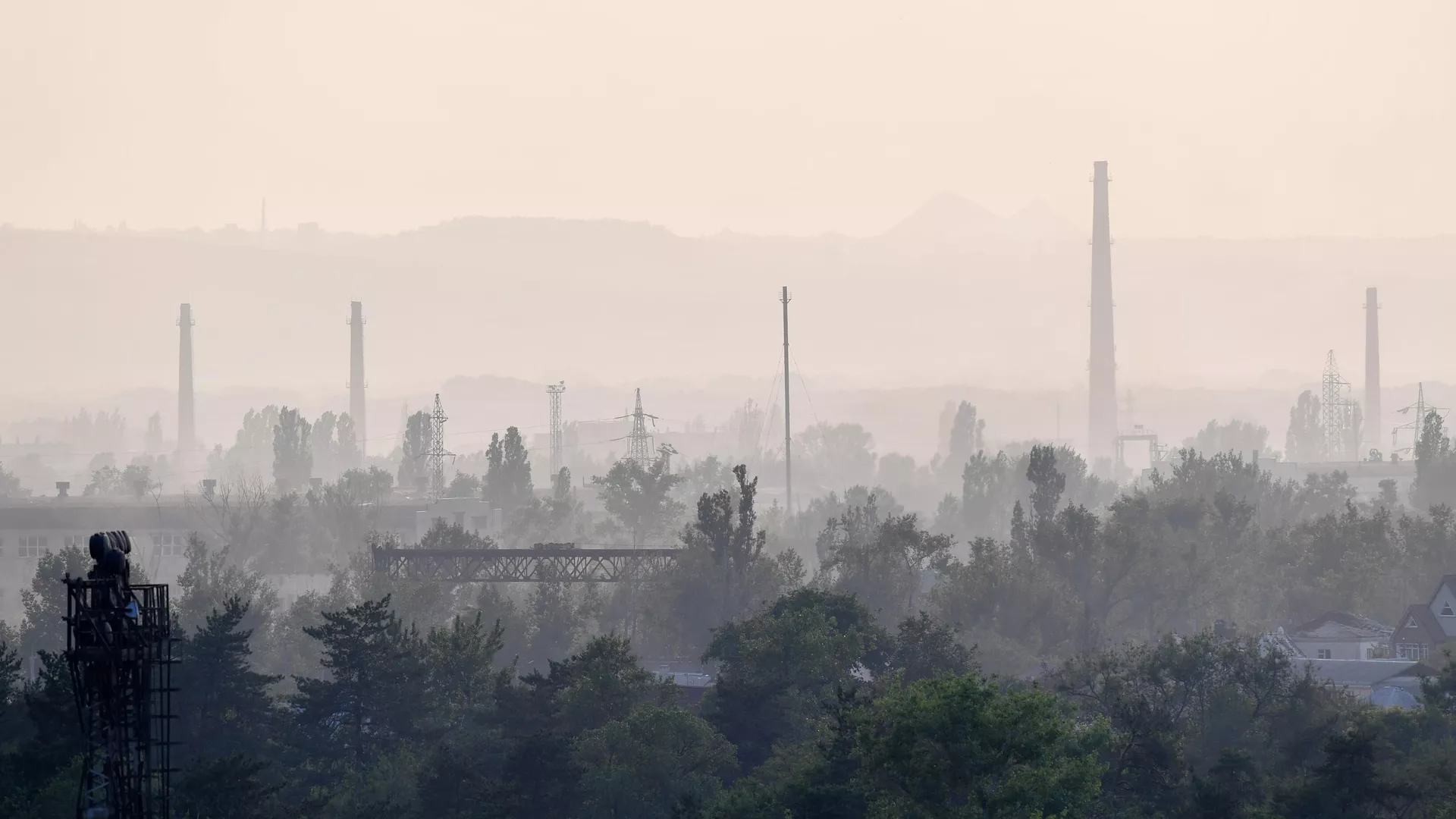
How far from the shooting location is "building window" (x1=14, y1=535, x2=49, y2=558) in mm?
132125

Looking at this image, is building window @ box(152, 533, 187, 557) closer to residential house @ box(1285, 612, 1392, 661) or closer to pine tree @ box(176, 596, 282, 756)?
pine tree @ box(176, 596, 282, 756)

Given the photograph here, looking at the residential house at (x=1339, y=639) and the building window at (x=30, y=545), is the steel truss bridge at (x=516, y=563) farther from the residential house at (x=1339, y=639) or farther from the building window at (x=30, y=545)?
the building window at (x=30, y=545)

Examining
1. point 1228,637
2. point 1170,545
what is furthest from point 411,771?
point 1170,545

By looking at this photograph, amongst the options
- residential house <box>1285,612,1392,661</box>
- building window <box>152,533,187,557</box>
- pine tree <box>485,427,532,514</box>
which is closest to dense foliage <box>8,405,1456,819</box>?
residential house <box>1285,612,1392,661</box>

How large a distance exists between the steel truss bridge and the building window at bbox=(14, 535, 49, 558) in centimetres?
4288

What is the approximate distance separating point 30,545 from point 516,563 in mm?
50139

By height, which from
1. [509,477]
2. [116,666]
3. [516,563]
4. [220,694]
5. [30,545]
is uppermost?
[116,666]

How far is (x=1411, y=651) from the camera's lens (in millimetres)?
86562

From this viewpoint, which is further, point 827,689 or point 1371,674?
point 1371,674

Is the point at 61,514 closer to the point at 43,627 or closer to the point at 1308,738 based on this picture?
the point at 43,627

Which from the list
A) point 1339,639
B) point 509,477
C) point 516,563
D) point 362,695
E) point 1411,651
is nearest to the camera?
point 362,695

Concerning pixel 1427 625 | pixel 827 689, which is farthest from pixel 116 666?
pixel 1427 625

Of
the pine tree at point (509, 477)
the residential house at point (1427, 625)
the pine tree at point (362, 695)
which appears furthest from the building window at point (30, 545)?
the residential house at point (1427, 625)

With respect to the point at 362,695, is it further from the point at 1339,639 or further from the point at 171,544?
the point at 171,544
